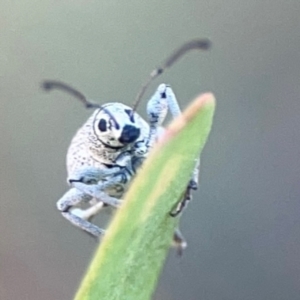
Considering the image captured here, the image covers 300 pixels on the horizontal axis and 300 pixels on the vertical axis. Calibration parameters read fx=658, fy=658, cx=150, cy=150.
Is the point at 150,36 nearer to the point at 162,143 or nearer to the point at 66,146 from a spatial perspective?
the point at 66,146

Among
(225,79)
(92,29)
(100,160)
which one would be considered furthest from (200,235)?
(100,160)

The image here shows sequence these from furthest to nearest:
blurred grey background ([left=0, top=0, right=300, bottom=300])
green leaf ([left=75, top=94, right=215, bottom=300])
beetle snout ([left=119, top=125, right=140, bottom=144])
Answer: blurred grey background ([left=0, top=0, right=300, bottom=300]) → beetle snout ([left=119, top=125, right=140, bottom=144]) → green leaf ([left=75, top=94, right=215, bottom=300])

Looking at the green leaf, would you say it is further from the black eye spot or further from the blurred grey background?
the blurred grey background

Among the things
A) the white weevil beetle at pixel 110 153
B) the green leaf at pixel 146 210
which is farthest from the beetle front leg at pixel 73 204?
the green leaf at pixel 146 210

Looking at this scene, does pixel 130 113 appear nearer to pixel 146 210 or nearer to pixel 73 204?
pixel 73 204

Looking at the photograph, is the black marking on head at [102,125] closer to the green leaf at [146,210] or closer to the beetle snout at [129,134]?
the beetle snout at [129,134]

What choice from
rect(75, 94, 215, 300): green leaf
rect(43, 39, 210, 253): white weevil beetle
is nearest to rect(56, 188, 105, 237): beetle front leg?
rect(43, 39, 210, 253): white weevil beetle
